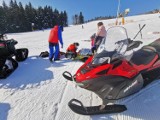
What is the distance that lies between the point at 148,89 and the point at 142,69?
0.69 metres

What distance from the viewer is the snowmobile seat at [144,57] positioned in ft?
11.4

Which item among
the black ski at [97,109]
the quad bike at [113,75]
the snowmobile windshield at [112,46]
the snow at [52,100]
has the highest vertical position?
the snowmobile windshield at [112,46]

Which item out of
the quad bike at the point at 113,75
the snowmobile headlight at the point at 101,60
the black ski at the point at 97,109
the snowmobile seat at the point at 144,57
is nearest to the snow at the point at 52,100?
the black ski at the point at 97,109

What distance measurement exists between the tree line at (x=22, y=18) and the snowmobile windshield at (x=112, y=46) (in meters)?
43.9

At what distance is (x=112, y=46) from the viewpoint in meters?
3.38

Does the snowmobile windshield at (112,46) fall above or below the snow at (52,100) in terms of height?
above

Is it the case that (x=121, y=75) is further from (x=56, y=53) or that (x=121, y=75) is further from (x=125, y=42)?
(x=56, y=53)

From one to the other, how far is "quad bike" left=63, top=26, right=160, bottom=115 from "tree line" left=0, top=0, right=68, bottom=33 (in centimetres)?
4418

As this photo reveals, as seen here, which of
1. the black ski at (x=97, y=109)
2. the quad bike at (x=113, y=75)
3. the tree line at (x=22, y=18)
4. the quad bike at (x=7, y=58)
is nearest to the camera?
the quad bike at (x=113, y=75)

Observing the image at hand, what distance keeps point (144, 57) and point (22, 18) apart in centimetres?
5429

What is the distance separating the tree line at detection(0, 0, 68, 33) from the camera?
5094 cm

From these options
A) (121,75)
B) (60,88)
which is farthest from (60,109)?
(121,75)

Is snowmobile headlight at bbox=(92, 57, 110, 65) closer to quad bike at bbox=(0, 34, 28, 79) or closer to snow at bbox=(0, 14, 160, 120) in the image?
snow at bbox=(0, 14, 160, 120)

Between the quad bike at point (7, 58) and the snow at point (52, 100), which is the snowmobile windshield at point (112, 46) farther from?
the quad bike at point (7, 58)
